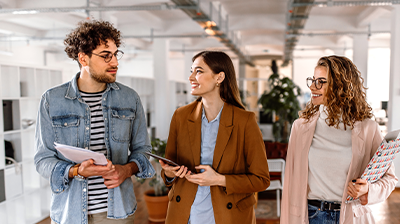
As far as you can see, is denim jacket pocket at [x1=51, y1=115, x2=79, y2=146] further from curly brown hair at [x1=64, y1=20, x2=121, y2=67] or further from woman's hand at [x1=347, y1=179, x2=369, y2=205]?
woman's hand at [x1=347, y1=179, x2=369, y2=205]

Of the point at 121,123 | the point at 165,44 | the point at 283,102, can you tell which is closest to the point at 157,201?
the point at 121,123

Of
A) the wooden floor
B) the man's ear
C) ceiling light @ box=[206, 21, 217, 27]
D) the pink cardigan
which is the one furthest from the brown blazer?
ceiling light @ box=[206, 21, 217, 27]

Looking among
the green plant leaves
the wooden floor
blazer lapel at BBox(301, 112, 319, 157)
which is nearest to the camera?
blazer lapel at BBox(301, 112, 319, 157)

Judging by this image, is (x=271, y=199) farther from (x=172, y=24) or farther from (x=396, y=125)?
(x=172, y=24)

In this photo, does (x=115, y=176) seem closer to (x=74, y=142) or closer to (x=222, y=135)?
(x=74, y=142)

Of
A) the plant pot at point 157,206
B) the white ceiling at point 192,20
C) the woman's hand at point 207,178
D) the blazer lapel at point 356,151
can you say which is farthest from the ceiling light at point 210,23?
the woman's hand at point 207,178

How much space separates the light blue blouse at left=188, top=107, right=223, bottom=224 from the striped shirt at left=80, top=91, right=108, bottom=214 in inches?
19.8

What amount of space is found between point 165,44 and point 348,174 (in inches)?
358

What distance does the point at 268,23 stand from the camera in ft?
31.4

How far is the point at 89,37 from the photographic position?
73.3 inches

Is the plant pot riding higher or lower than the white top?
lower

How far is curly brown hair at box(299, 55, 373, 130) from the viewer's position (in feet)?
6.17

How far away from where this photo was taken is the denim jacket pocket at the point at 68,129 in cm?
184

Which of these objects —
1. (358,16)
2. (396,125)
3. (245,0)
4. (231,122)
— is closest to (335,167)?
(231,122)
